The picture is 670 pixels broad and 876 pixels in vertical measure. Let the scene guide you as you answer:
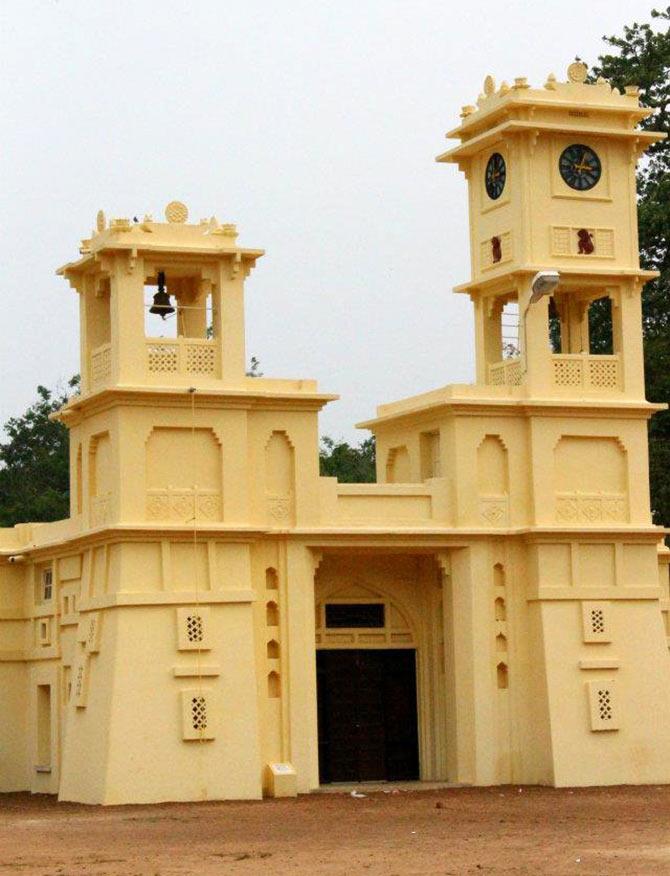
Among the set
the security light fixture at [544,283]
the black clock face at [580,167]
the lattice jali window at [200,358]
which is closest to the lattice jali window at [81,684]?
the lattice jali window at [200,358]

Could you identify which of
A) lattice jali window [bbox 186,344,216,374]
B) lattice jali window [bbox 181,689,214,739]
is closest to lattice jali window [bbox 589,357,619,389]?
lattice jali window [bbox 186,344,216,374]

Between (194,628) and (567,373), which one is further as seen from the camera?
(567,373)

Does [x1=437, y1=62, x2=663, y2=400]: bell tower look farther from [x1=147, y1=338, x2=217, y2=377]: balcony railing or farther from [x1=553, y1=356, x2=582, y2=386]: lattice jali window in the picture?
[x1=147, y1=338, x2=217, y2=377]: balcony railing

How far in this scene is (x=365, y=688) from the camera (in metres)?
35.9

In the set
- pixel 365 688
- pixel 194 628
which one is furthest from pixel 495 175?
pixel 194 628

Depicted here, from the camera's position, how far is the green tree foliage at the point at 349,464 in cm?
6588

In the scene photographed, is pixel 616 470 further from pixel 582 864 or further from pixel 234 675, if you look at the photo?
pixel 582 864

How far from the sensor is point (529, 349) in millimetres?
35750

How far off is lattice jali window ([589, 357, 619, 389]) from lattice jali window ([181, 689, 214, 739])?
8.08 m

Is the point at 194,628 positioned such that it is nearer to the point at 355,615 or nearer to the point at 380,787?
the point at 355,615

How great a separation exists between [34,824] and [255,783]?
4373mm

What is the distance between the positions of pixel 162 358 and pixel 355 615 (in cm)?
529

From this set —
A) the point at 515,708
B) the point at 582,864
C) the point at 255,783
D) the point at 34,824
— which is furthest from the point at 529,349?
the point at 582,864

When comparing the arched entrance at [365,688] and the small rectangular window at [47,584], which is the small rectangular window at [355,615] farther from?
the small rectangular window at [47,584]
